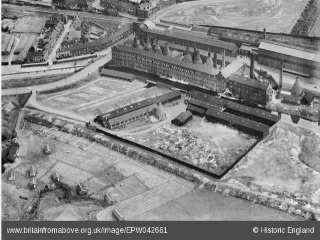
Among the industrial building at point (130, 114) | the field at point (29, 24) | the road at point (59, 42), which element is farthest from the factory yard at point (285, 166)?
the field at point (29, 24)

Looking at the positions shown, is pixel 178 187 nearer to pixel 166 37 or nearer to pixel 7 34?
pixel 166 37

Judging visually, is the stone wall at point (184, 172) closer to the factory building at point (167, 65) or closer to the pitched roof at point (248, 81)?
the factory building at point (167, 65)

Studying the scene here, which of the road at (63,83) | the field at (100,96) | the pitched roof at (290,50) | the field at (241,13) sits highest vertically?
the field at (241,13)

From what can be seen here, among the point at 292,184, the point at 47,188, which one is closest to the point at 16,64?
the point at 47,188

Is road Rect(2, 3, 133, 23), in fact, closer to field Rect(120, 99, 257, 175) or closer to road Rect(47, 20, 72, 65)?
road Rect(47, 20, 72, 65)

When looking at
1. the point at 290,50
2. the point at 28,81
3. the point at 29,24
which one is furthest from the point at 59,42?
the point at 290,50

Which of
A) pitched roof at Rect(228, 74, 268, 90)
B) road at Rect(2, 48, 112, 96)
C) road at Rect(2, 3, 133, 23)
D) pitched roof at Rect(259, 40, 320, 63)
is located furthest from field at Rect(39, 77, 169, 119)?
road at Rect(2, 3, 133, 23)
